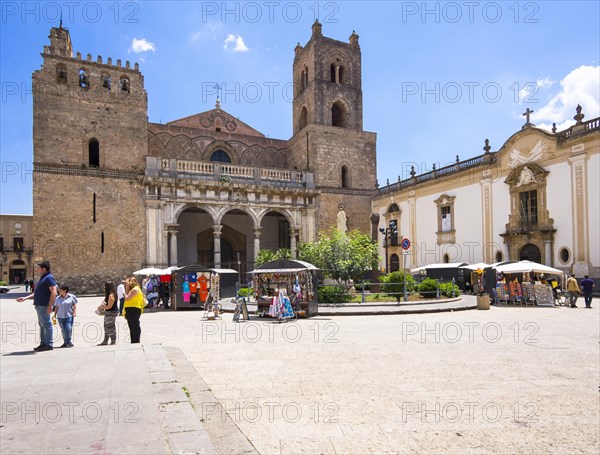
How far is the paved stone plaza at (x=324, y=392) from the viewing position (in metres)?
3.52

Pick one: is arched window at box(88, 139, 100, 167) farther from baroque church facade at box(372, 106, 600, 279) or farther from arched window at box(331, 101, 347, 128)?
arched window at box(331, 101, 347, 128)

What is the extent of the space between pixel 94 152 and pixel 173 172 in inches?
183

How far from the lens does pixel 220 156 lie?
29.6 meters

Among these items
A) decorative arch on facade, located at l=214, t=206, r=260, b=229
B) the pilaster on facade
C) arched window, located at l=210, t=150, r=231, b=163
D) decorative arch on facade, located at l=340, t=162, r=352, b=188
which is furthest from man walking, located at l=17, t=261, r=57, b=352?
decorative arch on facade, located at l=340, t=162, r=352, b=188

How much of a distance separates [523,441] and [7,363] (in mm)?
6363

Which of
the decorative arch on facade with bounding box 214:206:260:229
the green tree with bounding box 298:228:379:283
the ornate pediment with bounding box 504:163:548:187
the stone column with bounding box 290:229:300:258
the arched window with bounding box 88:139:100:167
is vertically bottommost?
the green tree with bounding box 298:228:379:283

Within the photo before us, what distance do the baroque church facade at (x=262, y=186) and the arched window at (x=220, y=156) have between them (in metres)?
0.15

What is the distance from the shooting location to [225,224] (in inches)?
1144

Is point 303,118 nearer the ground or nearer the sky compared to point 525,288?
nearer the sky

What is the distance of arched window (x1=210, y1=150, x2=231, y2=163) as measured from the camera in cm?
2922

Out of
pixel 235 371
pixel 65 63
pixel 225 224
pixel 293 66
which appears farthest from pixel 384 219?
pixel 235 371

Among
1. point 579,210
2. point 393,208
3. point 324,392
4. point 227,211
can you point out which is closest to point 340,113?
point 393,208

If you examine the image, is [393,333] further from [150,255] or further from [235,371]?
[150,255]

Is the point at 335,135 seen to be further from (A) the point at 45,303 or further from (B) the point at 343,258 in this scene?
(A) the point at 45,303
